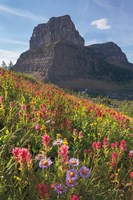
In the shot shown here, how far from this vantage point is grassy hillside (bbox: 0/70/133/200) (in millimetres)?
2895

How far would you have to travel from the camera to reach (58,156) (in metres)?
3.33

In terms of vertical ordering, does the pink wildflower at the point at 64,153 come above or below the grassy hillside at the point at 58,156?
above

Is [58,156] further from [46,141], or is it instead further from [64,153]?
[64,153]

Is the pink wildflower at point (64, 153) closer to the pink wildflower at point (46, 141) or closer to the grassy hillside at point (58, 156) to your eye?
the grassy hillside at point (58, 156)

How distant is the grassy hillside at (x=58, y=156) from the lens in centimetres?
289

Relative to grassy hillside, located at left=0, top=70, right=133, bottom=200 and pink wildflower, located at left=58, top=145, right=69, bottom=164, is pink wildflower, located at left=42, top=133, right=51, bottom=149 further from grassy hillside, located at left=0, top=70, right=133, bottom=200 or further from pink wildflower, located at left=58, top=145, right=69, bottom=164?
pink wildflower, located at left=58, top=145, right=69, bottom=164

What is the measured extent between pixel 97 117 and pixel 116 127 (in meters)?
0.48

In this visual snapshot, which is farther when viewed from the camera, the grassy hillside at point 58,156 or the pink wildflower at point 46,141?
the pink wildflower at point 46,141

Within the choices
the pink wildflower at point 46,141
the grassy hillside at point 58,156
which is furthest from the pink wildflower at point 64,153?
the pink wildflower at point 46,141

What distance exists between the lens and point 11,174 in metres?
3.19

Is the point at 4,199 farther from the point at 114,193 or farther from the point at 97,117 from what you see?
the point at 97,117

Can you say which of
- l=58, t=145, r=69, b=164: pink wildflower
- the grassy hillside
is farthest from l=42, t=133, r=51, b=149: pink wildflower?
l=58, t=145, r=69, b=164: pink wildflower

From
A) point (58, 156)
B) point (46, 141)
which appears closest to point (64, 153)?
point (46, 141)

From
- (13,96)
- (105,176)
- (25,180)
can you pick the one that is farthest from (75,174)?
(13,96)
